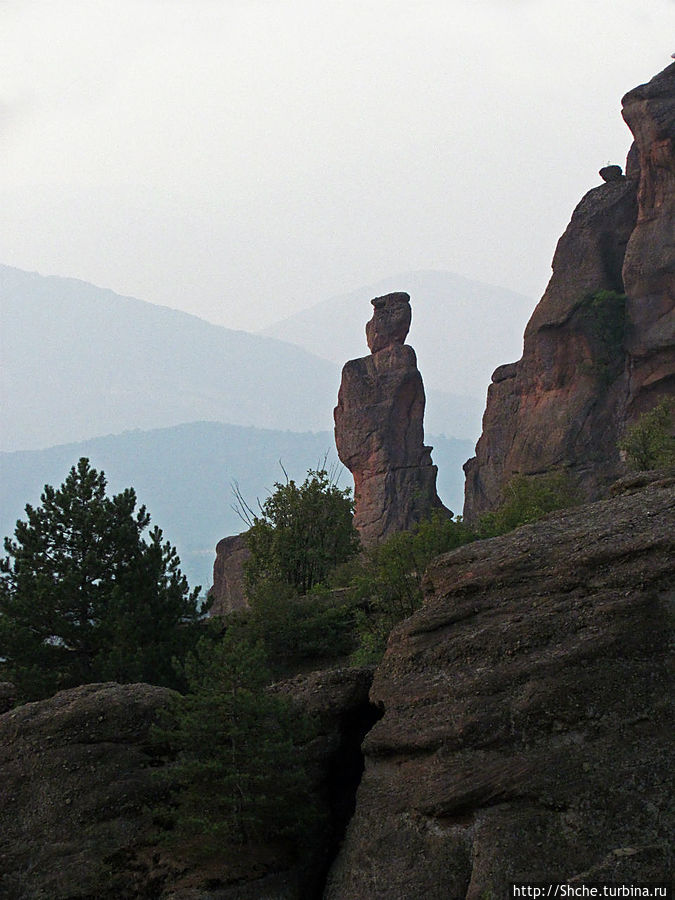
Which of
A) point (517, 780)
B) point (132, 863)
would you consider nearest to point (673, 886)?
point (517, 780)

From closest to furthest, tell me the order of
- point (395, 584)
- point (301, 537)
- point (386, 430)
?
point (395, 584) < point (301, 537) < point (386, 430)

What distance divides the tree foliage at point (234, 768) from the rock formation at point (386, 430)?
179 ft

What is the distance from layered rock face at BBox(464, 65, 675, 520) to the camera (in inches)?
2456

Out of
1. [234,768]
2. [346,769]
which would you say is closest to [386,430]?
[346,769]

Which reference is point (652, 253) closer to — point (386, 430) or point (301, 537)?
point (386, 430)

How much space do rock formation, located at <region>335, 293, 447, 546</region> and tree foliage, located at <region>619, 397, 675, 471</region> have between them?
84.2 feet

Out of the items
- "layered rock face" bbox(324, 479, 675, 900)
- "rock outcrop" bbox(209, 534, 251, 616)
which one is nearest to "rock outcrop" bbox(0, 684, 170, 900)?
"layered rock face" bbox(324, 479, 675, 900)

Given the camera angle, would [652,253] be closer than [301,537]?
No

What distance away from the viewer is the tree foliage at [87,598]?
28.6m

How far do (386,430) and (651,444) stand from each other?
3211 cm

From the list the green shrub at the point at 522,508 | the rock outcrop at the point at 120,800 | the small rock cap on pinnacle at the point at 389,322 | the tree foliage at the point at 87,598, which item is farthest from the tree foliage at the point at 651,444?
the small rock cap on pinnacle at the point at 389,322

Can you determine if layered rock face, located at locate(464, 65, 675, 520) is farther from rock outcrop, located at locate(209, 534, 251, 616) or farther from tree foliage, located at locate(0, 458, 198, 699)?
tree foliage, located at locate(0, 458, 198, 699)

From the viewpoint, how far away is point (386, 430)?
78.1m

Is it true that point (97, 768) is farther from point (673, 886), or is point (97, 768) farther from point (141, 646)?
point (673, 886)
